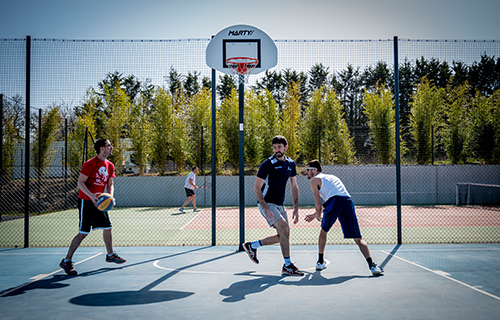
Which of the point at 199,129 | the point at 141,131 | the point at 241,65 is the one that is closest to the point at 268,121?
the point at 199,129

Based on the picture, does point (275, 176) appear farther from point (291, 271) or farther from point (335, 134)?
point (335, 134)

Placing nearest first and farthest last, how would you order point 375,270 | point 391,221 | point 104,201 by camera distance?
point 375,270 < point 104,201 < point 391,221

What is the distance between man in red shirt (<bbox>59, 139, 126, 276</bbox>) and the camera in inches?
200

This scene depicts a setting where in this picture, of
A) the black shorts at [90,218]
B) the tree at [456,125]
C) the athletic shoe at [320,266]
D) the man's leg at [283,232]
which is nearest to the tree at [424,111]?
the tree at [456,125]

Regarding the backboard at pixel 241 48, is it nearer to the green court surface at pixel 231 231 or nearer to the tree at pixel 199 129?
the green court surface at pixel 231 231

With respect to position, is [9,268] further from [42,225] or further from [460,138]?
[460,138]

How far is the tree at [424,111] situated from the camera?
17484mm

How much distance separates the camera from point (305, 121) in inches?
688

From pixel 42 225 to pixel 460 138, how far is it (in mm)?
18295

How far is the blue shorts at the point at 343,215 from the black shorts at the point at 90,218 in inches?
125

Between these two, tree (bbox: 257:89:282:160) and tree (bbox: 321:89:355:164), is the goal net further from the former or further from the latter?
tree (bbox: 257:89:282:160)

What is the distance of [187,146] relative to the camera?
18.7 m

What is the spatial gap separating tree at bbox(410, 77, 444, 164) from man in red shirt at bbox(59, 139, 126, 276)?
1578cm

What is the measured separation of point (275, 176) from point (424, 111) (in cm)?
1521
